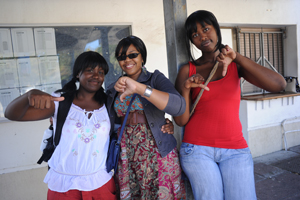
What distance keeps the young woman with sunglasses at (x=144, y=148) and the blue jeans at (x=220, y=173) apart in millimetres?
162

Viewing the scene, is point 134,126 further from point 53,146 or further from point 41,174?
point 41,174

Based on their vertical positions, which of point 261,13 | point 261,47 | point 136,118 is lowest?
point 136,118

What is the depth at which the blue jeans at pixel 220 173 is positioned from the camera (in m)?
1.56

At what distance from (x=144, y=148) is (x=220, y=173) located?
0.58m

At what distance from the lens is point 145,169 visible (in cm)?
168

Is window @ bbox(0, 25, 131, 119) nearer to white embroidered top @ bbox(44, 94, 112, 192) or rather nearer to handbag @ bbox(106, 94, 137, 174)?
white embroidered top @ bbox(44, 94, 112, 192)

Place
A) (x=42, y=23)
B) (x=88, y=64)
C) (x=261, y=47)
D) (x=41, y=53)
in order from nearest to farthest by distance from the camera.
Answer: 1. (x=88, y=64)
2. (x=42, y=23)
3. (x=41, y=53)
4. (x=261, y=47)

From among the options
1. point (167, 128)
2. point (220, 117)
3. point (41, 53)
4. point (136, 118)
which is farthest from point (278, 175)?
point (41, 53)

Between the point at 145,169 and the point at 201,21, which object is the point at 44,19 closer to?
the point at 201,21

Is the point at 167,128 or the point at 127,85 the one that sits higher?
the point at 127,85

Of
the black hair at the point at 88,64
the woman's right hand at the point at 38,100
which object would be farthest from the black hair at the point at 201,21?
the woman's right hand at the point at 38,100

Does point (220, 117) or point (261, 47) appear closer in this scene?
point (220, 117)

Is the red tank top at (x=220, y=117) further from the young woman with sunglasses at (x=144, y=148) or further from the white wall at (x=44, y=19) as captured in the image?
the white wall at (x=44, y=19)

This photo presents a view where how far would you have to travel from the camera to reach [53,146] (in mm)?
1820
